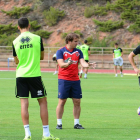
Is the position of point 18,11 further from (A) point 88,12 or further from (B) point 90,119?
(B) point 90,119

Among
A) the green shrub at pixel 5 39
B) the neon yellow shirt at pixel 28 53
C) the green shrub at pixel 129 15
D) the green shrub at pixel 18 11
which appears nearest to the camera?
the neon yellow shirt at pixel 28 53

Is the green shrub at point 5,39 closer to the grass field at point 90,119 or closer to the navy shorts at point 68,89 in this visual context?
the grass field at point 90,119

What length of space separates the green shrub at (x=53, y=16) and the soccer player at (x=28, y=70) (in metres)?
40.8

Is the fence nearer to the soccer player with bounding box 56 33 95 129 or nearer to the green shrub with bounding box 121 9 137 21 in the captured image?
the green shrub with bounding box 121 9 137 21

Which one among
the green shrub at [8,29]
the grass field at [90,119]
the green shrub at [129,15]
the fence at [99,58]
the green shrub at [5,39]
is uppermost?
the green shrub at [129,15]

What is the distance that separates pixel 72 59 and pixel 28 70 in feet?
5.30

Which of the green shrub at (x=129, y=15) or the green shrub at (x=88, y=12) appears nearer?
the green shrub at (x=129, y=15)

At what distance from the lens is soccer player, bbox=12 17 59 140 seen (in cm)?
689

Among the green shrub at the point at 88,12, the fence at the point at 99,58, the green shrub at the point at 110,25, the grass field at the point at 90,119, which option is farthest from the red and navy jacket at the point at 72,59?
the green shrub at the point at 88,12

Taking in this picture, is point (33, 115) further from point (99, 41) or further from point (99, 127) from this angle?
point (99, 41)

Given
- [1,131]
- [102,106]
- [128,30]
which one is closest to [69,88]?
[1,131]

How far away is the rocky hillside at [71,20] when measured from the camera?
44188 mm

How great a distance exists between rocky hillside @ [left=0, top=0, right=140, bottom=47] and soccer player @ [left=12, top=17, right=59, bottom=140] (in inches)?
1363

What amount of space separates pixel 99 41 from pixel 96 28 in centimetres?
411
